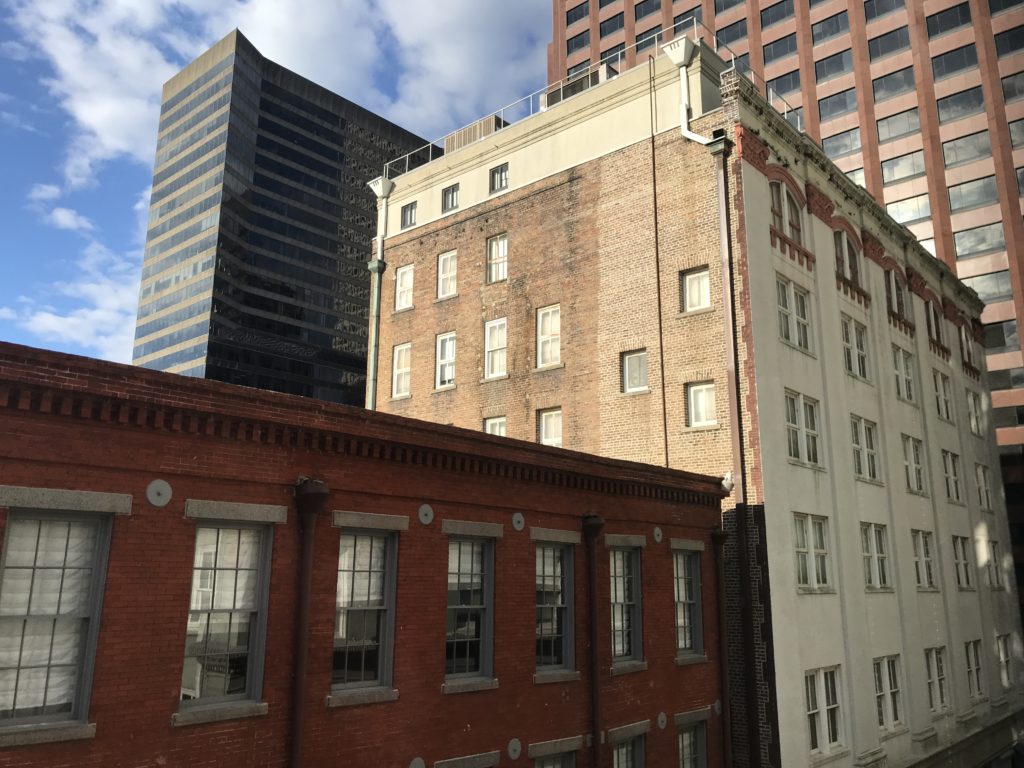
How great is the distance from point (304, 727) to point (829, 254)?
2129 cm

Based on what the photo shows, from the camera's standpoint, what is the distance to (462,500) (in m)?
13.5

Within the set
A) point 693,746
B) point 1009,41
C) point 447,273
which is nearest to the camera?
point 693,746

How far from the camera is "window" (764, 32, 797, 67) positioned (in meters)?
60.7

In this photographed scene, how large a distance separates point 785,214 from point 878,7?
141ft

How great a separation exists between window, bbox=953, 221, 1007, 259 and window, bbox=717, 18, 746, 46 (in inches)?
930

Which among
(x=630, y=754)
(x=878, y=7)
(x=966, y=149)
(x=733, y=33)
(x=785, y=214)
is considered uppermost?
(x=733, y=33)

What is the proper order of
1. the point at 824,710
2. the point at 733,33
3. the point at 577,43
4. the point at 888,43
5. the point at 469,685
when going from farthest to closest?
the point at 577,43 → the point at 733,33 → the point at 888,43 → the point at 824,710 → the point at 469,685

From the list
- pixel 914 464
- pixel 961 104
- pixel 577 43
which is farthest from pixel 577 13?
pixel 914 464

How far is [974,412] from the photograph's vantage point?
3728 centimetres

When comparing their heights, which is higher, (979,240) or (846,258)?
(979,240)

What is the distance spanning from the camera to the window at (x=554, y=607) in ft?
48.5

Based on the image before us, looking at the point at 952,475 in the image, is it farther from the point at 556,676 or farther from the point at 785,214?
the point at 556,676

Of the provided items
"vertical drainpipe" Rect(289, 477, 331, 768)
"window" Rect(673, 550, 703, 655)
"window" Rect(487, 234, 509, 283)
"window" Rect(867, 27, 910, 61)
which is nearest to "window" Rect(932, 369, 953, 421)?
"window" Rect(487, 234, 509, 283)

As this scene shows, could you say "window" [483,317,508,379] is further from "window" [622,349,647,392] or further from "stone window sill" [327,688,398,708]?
"stone window sill" [327,688,398,708]
